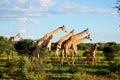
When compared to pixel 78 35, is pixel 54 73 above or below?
below

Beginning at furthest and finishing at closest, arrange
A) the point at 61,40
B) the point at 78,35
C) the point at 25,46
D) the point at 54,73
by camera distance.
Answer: the point at 25,46 < the point at 78,35 < the point at 61,40 < the point at 54,73

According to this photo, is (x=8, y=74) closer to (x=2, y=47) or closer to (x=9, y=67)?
(x=9, y=67)

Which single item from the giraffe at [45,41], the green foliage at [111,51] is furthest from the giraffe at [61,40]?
the green foliage at [111,51]

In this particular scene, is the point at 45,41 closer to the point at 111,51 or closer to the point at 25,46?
the point at 25,46

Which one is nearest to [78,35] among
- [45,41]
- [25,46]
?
[45,41]

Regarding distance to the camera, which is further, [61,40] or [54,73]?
[61,40]

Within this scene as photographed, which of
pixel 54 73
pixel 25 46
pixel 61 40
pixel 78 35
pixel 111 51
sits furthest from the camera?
pixel 25 46

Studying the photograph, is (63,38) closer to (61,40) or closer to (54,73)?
(61,40)

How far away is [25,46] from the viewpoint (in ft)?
126

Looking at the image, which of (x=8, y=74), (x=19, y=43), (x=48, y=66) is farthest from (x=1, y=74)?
(x=19, y=43)

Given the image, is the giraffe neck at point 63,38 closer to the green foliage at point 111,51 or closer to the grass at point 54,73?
the grass at point 54,73

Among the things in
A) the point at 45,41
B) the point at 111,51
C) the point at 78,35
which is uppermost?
the point at 78,35

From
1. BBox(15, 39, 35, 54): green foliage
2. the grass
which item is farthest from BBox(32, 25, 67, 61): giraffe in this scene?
BBox(15, 39, 35, 54): green foliage

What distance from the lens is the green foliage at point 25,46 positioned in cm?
3750
